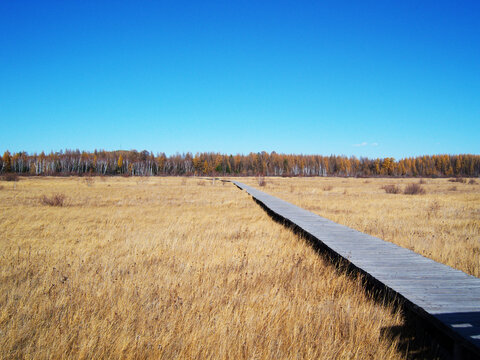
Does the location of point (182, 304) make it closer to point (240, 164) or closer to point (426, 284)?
point (426, 284)

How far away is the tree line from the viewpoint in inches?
3959

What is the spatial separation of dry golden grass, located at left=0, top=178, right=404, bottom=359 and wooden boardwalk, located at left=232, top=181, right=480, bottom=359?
373mm

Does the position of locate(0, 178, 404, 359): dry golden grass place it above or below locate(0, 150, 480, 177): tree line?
below

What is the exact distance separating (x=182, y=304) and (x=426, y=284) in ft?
9.81

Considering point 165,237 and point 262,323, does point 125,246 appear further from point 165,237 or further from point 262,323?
point 262,323

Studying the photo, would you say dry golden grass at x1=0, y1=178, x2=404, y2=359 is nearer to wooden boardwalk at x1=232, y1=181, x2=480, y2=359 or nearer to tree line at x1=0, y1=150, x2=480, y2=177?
wooden boardwalk at x1=232, y1=181, x2=480, y2=359

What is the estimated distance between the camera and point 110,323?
2926mm

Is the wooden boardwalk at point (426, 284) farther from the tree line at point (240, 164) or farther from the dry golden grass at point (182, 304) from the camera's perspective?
the tree line at point (240, 164)

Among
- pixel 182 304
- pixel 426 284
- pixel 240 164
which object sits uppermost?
pixel 240 164

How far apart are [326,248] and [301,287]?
5.84 feet

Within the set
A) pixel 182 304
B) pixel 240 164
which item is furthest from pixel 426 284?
pixel 240 164

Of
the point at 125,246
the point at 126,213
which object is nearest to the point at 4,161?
the point at 126,213

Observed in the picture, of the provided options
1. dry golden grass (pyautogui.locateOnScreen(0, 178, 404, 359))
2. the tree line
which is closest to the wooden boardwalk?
dry golden grass (pyautogui.locateOnScreen(0, 178, 404, 359))

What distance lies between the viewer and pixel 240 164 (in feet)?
396
